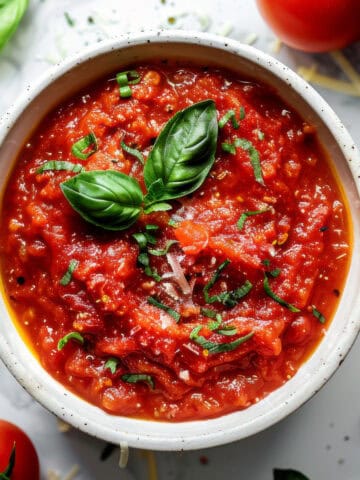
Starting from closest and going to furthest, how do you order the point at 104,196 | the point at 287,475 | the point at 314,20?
the point at 104,196 → the point at 314,20 → the point at 287,475

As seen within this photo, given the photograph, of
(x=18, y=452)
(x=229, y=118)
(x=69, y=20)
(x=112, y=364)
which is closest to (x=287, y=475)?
(x=112, y=364)

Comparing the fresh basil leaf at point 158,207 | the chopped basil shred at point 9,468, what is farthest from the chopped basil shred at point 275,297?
the chopped basil shred at point 9,468

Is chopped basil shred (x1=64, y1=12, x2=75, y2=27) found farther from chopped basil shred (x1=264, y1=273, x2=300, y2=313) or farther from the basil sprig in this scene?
chopped basil shred (x1=264, y1=273, x2=300, y2=313)

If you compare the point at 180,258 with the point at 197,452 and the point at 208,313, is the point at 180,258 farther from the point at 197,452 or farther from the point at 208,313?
the point at 197,452

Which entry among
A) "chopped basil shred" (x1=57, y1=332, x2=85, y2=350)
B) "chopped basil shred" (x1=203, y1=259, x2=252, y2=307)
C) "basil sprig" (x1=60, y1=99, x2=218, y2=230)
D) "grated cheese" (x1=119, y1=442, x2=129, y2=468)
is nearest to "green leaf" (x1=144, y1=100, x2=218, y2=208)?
"basil sprig" (x1=60, y1=99, x2=218, y2=230)

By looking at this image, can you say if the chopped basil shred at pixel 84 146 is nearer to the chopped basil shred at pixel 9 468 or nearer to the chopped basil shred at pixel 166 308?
the chopped basil shred at pixel 166 308

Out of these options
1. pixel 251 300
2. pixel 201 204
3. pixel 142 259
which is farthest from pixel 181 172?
pixel 251 300
